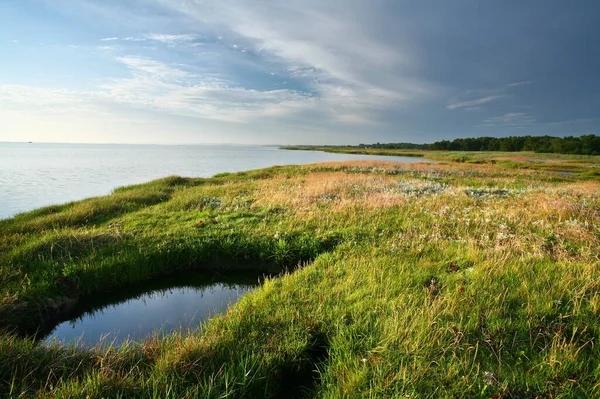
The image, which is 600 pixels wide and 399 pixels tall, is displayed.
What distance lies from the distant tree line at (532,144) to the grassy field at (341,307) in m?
134

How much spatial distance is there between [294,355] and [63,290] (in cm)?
628

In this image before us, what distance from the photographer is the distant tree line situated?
107m

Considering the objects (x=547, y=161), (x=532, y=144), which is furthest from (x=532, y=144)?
(x=547, y=161)

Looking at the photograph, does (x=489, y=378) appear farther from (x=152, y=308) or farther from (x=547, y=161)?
(x=547, y=161)

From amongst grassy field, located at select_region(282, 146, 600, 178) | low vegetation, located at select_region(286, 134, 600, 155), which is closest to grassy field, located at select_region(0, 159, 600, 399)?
grassy field, located at select_region(282, 146, 600, 178)

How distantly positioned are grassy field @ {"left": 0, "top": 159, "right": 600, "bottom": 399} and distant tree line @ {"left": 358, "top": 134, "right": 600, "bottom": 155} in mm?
134025

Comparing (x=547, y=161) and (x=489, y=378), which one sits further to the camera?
(x=547, y=161)

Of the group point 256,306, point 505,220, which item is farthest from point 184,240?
point 505,220

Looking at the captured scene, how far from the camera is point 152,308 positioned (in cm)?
700

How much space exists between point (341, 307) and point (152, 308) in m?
4.78

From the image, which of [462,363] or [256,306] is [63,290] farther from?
[462,363]

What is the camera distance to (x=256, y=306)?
5.64 m

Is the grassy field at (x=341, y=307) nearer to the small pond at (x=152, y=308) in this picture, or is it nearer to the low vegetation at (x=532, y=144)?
the small pond at (x=152, y=308)

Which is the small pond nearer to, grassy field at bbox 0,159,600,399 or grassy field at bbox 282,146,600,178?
grassy field at bbox 0,159,600,399
